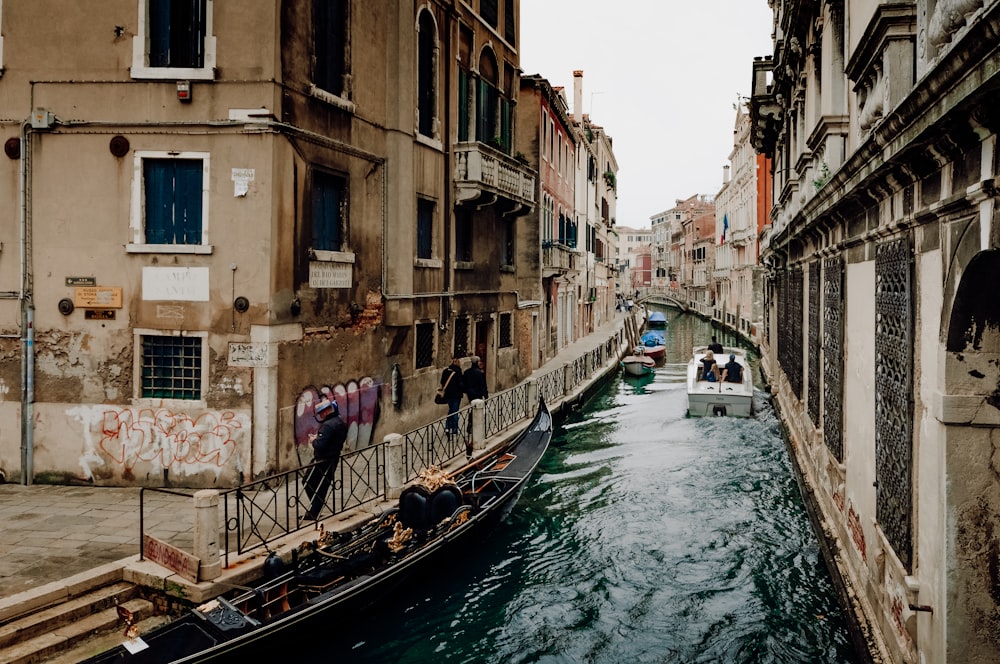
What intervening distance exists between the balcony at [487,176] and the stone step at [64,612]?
902cm

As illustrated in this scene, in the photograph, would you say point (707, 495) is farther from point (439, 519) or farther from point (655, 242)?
point (655, 242)

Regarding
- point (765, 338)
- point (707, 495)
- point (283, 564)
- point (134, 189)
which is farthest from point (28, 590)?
point (765, 338)

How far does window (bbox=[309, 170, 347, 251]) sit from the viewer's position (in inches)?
399

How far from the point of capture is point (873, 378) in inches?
247

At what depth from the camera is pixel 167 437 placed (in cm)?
925

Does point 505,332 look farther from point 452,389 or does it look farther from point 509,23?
point 509,23

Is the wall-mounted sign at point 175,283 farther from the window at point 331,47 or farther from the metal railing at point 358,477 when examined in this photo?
the window at point 331,47

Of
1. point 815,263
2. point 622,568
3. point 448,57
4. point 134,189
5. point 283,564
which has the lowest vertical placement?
point 622,568

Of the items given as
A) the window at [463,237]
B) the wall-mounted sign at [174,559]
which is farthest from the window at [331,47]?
the wall-mounted sign at [174,559]

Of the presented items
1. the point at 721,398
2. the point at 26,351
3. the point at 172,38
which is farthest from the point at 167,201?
the point at 721,398

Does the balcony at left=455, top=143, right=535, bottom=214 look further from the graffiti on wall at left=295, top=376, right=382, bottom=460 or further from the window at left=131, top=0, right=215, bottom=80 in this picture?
the window at left=131, top=0, right=215, bottom=80

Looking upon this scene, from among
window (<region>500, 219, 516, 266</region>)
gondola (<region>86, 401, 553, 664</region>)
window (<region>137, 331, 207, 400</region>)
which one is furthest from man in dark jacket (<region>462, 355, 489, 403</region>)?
window (<region>500, 219, 516, 266</region>)

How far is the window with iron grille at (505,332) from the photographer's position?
56.7 feet

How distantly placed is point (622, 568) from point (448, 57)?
9028mm
